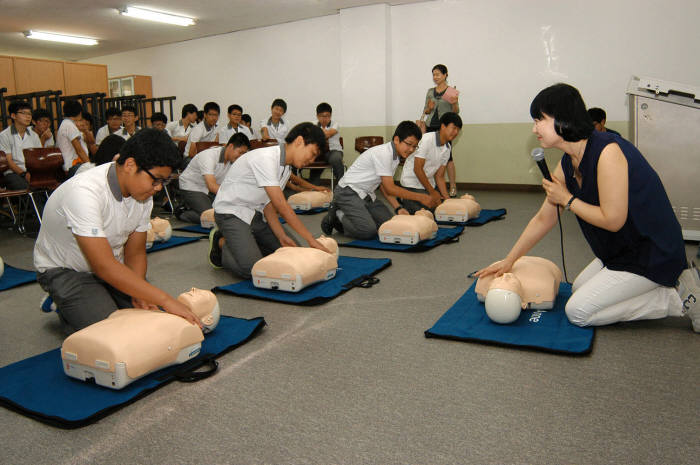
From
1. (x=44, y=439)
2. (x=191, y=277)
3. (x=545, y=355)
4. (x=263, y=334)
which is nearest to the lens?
(x=44, y=439)

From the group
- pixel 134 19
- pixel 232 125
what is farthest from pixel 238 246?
pixel 134 19

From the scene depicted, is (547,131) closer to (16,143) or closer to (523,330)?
(523,330)

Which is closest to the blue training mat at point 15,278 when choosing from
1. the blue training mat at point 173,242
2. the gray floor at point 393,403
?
the gray floor at point 393,403

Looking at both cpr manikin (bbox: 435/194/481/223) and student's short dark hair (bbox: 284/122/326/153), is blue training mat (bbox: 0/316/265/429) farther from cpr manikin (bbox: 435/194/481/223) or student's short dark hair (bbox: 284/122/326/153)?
cpr manikin (bbox: 435/194/481/223)

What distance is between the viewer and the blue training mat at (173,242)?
397cm

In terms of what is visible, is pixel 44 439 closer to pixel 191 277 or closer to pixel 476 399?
pixel 476 399

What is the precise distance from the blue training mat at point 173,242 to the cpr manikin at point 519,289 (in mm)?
2589

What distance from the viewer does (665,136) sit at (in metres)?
→ 3.77

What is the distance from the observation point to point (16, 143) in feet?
18.4

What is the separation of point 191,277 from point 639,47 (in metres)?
5.78

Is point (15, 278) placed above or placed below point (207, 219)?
below

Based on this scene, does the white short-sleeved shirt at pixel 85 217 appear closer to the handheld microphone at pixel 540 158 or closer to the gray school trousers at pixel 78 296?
the gray school trousers at pixel 78 296

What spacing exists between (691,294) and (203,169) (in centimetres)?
395

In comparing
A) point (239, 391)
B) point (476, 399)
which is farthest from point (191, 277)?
point (476, 399)
